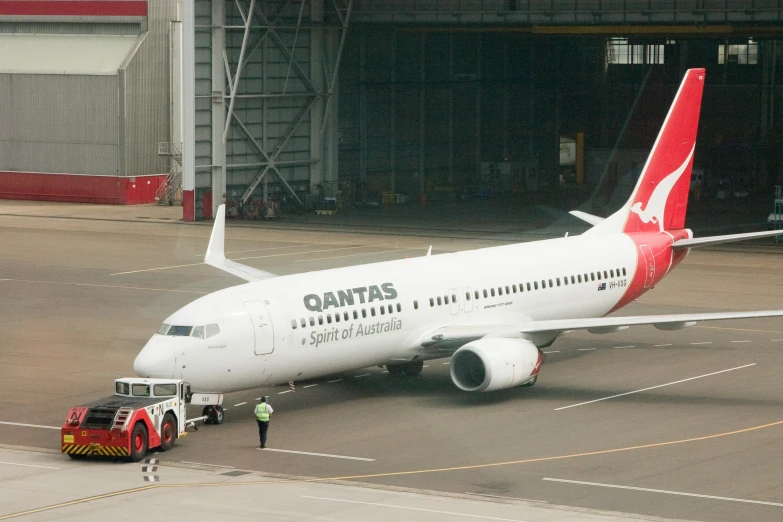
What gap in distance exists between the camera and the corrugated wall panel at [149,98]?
104 m

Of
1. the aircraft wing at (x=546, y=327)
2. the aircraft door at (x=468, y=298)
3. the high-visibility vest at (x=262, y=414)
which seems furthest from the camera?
the aircraft door at (x=468, y=298)

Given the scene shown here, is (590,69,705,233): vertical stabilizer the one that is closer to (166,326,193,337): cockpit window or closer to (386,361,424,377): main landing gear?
(386,361,424,377): main landing gear

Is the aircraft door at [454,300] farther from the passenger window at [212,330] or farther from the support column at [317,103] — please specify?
the support column at [317,103]

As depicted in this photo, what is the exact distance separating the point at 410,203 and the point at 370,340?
68.8 metres

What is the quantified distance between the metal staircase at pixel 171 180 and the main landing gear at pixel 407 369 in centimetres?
6323

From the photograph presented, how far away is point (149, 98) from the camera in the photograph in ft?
346

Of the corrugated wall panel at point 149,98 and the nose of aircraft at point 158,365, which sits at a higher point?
the corrugated wall panel at point 149,98

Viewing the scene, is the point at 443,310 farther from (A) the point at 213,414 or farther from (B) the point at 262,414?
(B) the point at 262,414

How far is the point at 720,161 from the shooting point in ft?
412

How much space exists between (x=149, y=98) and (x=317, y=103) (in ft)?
44.9

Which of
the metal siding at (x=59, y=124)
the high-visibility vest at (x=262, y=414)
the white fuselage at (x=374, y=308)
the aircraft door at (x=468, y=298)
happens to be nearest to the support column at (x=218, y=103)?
the metal siding at (x=59, y=124)

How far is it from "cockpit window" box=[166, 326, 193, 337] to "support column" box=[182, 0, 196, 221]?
179 feet

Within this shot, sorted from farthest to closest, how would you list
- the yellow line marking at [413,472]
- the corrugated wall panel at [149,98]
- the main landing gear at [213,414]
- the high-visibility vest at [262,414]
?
1. the corrugated wall panel at [149,98]
2. the main landing gear at [213,414]
3. the high-visibility vest at [262,414]
4. the yellow line marking at [413,472]

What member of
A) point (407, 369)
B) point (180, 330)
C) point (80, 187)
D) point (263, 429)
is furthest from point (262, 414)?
point (80, 187)
